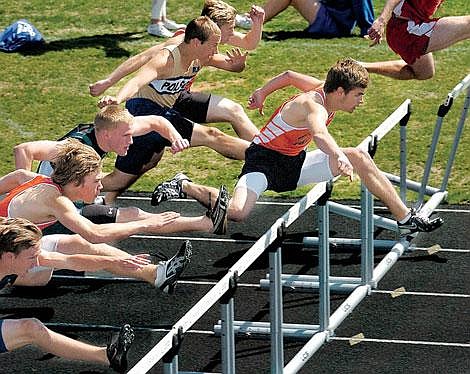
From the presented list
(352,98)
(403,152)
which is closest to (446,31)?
(403,152)

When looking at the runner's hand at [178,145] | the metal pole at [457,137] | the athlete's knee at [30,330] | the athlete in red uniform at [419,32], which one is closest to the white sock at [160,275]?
the runner's hand at [178,145]

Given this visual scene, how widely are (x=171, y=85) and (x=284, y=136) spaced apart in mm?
1208

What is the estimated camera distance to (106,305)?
1013cm

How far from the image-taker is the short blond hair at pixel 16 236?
26.3 feet

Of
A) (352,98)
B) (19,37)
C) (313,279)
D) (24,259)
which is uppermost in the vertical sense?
(352,98)

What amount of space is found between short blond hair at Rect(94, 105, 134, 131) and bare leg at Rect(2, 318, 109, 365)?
2.00m

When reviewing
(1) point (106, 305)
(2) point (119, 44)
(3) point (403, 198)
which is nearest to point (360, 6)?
(2) point (119, 44)

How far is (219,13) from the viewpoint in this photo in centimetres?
1084

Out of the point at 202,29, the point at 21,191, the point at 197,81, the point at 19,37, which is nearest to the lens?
the point at 21,191

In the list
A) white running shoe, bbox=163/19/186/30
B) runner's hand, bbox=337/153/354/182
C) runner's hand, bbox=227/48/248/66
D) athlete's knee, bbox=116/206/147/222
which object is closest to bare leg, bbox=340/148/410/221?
runner's hand, bbox=337/153/354/182

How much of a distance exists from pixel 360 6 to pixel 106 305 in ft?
21.1

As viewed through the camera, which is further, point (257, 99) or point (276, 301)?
point (257, 99)

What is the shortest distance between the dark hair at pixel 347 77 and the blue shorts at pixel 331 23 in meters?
5.85

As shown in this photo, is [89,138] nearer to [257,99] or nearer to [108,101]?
[108,101]
